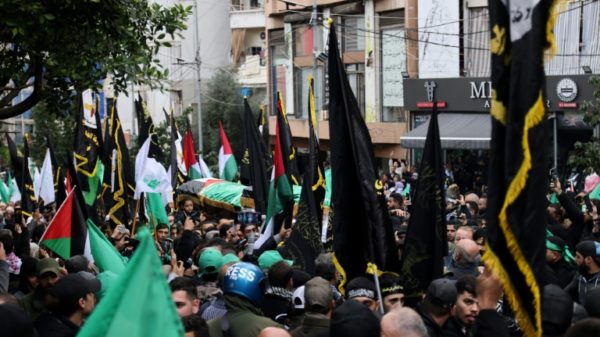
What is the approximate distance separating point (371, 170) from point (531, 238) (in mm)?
3070

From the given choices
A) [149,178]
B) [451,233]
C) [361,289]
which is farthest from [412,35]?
[361,289]

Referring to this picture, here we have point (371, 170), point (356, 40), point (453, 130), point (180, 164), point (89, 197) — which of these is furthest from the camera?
point (356, 40)

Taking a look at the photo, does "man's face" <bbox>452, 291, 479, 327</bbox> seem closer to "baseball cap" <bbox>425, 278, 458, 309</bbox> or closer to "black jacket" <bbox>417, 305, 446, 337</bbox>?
"baseball cap" <bbox>425, 278, 458, 309</bbox>

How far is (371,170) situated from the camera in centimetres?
811

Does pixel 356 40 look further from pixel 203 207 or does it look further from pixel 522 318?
pixel 522 318

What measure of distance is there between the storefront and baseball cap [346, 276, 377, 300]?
2306 centimetres

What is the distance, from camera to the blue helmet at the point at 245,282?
7285 millimetres

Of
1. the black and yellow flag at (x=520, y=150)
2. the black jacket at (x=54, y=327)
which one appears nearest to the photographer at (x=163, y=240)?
the black jacket at (x=54, y=327)

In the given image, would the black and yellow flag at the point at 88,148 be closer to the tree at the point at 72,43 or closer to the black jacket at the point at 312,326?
the tree at the point at 72,43

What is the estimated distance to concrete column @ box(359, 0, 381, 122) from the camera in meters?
41.9

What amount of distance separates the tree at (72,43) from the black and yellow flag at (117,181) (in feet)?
8.11

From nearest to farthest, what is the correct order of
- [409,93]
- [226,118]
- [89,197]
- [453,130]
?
1. [89,197]
2. [453,130]
3. [409,93]
4. [226,118]

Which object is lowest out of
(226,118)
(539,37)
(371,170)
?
(226,118)

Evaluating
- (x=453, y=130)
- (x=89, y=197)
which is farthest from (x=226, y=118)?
(x=89, y=197)
